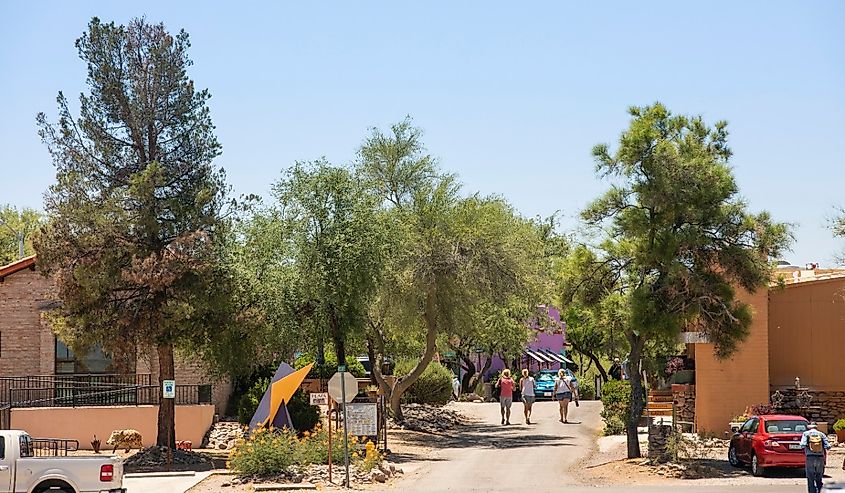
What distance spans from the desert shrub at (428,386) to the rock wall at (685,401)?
43.5 feet

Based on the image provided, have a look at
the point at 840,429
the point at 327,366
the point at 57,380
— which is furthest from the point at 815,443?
the point at 57,380

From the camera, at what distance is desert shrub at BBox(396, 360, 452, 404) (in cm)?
4281

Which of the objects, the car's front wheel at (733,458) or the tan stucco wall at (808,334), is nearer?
the car's front wheel at (733,458)

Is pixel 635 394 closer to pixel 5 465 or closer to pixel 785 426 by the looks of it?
pixel 785 426

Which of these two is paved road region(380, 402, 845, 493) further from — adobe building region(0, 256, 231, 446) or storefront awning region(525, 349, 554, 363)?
storefront awning region(525, 349, 554, 363)

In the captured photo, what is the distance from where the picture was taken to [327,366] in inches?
1455

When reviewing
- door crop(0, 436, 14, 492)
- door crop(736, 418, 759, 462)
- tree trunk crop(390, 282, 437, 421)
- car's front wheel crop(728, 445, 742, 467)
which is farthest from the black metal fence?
door crop(736, 418, 759, 462)

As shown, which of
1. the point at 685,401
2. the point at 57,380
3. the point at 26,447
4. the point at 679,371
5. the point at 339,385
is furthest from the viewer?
the point at 57,380

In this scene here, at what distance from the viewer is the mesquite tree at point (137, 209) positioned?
87.6ft

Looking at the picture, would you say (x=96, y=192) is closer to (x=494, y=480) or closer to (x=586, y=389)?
(x=494, y=480)

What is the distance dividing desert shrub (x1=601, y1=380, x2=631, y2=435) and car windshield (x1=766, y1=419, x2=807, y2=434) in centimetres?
993

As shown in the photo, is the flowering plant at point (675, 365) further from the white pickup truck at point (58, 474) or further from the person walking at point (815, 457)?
the white pickup truck at point (58, 474)

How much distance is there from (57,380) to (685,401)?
62.6 ft

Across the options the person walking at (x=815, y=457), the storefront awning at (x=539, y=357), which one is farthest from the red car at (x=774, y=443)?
the storefront awning at (x=539, y=357)
